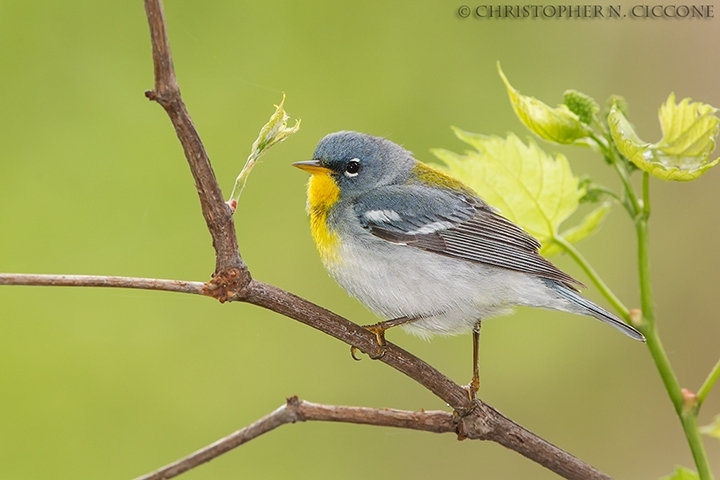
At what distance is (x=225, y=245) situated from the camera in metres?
1.67

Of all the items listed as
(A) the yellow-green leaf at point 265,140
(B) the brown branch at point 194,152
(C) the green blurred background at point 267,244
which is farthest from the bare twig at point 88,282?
(C) the green blurred background at point 267,244

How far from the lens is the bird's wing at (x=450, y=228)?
9.41 ft

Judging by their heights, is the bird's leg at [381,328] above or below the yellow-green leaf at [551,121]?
below

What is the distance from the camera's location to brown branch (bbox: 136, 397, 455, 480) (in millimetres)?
1516

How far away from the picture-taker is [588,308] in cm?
267

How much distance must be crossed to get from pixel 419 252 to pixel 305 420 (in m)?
1.23

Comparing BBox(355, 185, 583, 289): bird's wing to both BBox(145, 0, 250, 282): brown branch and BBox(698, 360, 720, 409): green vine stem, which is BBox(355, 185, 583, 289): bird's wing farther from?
BBox(145, 0, 250, 282): brown branch

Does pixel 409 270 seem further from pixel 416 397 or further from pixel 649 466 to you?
pixel 649 466

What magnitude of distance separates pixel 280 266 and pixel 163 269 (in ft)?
2.09

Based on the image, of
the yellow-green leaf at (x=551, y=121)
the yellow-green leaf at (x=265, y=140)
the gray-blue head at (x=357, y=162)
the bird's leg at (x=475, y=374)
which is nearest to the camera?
the yellow-green leaf at (x=265, y=140)

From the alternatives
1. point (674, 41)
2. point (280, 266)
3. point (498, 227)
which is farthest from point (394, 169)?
point (674, 41)

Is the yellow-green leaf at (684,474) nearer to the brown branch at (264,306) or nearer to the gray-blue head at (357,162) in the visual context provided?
Answer: the brown branch at (264,306)

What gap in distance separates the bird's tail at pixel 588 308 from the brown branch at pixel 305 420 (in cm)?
71

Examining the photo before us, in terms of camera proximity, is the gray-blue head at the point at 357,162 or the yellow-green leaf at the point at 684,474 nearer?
the yellow-green leaf at the point at 684,474
